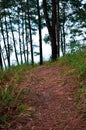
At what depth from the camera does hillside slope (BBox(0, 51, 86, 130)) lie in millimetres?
5699

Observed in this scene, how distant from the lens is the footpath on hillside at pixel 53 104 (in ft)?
18.7

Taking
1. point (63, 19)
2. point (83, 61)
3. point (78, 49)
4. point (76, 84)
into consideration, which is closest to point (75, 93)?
point (76, 84)

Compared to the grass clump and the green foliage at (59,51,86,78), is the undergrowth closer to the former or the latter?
the green foliage at (59,51,86,78)

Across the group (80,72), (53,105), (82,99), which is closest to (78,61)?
(80,72)

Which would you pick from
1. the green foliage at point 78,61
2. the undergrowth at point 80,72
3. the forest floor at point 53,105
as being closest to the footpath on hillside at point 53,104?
the forest floor at point 53,105

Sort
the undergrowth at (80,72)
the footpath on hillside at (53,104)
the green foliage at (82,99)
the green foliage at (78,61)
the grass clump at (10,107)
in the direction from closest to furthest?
1. the footpath on hillside at (53,104)
2. the grass clump at (10,107)
3. the green foliage at (82,99)
4. the undergrowth at (80,72)
5. the green foliage at (78,61)

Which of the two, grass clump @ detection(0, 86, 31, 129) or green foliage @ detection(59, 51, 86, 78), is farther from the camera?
green foliage @ detection(59, 51, 86, 78)

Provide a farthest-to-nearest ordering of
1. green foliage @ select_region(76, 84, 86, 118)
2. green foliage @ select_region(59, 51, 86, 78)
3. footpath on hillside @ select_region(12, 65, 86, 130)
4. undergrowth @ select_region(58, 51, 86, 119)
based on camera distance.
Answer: green foliage @ select_region(59, 51, 86, 78) → undergrowth @ select_region(58, 51, 86, 119) → green foliage @ select_region(76, 84, 86, 118) → footpath on hillside @ select_region(12, 65, 86, 130)

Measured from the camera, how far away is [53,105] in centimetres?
662

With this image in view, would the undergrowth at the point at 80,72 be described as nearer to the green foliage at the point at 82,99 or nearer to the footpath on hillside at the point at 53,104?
the green foliage at the point at 82,99

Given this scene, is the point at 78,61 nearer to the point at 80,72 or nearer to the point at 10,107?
the point at 80,72

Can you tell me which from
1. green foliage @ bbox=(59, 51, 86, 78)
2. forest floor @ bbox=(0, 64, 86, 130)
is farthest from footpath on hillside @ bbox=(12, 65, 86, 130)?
green foliage @ bbox=(59, 51, 86, 78)

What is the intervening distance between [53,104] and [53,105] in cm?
6

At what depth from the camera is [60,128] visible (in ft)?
18.2
